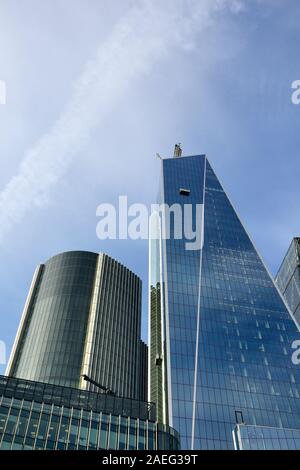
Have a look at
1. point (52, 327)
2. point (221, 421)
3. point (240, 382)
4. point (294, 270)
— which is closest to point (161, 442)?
point (221, 421)

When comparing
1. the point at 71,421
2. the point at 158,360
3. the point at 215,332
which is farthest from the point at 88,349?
the point at 71,421

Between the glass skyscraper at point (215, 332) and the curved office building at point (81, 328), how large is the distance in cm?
2086

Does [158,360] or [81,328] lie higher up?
[81,328]

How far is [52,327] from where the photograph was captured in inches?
6152

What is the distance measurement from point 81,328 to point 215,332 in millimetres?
53192

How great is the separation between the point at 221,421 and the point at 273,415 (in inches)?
605

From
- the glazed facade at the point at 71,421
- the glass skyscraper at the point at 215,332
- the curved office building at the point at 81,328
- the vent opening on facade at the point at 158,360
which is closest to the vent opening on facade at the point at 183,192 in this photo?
the glass skyscraper at the point at 215,332

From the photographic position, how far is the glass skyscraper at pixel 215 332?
106m

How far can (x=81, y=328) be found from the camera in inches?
6166

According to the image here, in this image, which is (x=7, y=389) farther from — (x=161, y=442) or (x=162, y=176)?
(x=162, y=176)

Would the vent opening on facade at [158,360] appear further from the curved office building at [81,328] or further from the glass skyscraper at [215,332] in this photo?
the curved office building at [81,328]

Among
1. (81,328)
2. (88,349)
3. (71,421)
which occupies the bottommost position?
(71,421)

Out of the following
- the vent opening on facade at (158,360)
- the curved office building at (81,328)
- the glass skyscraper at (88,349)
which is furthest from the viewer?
the curved office building at (81,328)

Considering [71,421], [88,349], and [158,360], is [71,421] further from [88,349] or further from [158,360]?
[88,349]
